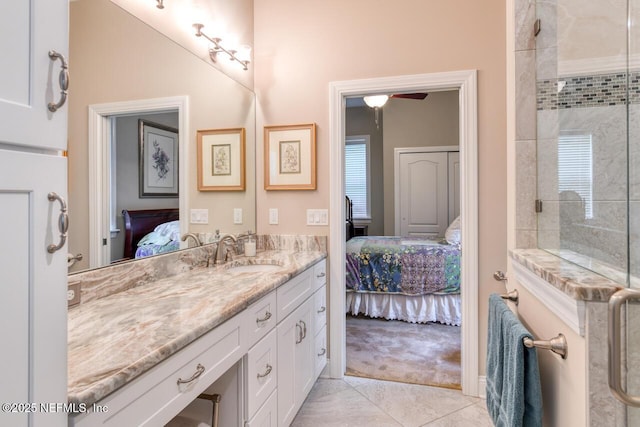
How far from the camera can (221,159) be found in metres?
2.26

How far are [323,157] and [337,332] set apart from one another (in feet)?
4.11

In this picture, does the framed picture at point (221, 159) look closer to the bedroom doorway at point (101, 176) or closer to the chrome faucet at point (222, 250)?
the chrome faucet at point (222, 250)

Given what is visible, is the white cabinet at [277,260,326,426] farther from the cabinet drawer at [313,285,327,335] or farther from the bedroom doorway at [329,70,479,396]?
the bedroom doorway at [329,70,479,396]

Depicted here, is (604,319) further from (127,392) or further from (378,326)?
(378,326)

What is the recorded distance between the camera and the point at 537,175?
1496 mm

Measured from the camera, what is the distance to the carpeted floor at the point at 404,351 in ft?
8.14

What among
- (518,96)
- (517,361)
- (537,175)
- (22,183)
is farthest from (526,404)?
(22,183)

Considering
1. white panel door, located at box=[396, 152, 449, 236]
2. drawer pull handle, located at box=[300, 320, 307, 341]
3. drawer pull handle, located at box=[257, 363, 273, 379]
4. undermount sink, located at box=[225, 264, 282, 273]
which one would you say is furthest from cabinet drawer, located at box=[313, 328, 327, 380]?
white panel door, located at box=[396, 152, 449, 236]

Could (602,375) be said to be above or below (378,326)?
above

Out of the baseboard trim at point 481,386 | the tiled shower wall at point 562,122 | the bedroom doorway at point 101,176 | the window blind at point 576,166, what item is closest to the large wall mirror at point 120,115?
the bedroom doorway at point 101,176

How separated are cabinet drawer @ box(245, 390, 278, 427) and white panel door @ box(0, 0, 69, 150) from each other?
3.98 ft

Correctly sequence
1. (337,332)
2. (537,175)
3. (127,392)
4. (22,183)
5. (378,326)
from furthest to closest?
(378,326), (337,332), (537,175), (127,392), (22,183)

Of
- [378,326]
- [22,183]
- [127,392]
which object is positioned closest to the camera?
[22,183]

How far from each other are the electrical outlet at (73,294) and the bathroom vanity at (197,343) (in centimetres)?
4
